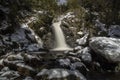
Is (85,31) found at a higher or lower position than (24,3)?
lower

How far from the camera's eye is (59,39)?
1015 inches

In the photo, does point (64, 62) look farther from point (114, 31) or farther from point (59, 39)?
point (59, 39)

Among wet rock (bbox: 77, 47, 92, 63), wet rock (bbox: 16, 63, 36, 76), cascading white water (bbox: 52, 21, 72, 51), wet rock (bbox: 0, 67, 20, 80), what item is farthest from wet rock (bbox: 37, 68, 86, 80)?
cascading white water (bbox: 52, 21, 72, 51)

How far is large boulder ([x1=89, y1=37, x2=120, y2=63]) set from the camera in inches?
653

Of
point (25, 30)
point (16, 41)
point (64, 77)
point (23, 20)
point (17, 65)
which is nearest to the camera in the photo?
point (64, 77)

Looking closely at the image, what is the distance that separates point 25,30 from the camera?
22953 mm

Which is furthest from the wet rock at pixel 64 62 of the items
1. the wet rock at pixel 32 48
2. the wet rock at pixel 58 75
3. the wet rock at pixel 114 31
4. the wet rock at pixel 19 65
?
the wet rock at pixel 114 31

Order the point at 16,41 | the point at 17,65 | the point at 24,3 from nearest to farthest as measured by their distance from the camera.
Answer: the point at 17,65 → the point at 16,41 → the point at 24,3

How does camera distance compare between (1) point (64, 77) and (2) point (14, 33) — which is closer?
(1) point (64, 77)

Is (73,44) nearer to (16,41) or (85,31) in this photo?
(85,31)

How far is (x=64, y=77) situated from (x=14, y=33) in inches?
386

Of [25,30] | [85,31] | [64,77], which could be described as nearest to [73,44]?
[85,31]

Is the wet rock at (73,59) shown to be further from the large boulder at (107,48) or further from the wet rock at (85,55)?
the large boulder at (107,48)

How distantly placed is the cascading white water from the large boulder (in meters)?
5.94
